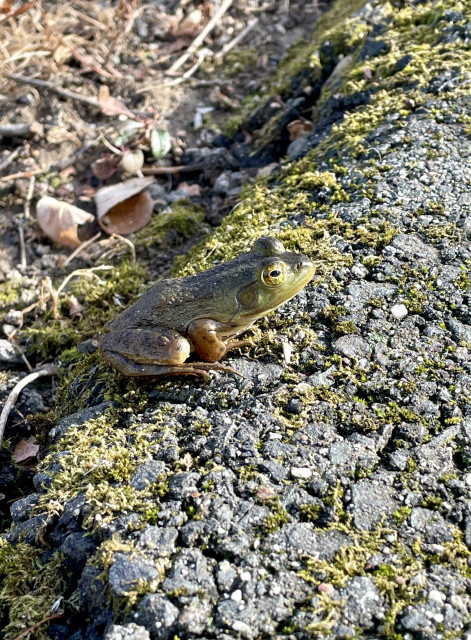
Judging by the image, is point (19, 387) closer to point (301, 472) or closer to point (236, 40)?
point (301, 472)

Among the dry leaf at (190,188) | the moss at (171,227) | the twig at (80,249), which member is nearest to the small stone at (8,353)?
the twig at (80,249)

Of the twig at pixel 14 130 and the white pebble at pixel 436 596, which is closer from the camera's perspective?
the white pebble at pixel 436 596

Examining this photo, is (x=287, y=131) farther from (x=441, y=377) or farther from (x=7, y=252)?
(x=441, y=377)

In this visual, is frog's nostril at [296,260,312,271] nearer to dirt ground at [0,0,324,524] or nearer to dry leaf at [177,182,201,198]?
dirt ground at [0,0,324,524]

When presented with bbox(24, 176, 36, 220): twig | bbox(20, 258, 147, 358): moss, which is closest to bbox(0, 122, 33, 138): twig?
bbox(24, 176, 36, 220): twig

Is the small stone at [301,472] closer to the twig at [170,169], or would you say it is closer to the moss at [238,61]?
the twig at [170,169]

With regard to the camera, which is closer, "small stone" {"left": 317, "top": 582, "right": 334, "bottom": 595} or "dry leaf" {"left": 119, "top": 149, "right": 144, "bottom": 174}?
"small stone" {"left": 317, "top": 582, "right": 334, "bottom": 595}

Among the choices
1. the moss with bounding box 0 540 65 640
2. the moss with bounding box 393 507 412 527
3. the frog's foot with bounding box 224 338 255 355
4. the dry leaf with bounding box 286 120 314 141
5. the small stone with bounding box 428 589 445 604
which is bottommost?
the moss with bounding box 0 540 65 640

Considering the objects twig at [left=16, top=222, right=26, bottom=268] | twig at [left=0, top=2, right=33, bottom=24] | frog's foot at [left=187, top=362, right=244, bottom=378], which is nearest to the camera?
frog's foot at [left=187, top=362, right=244, bottom=378]
